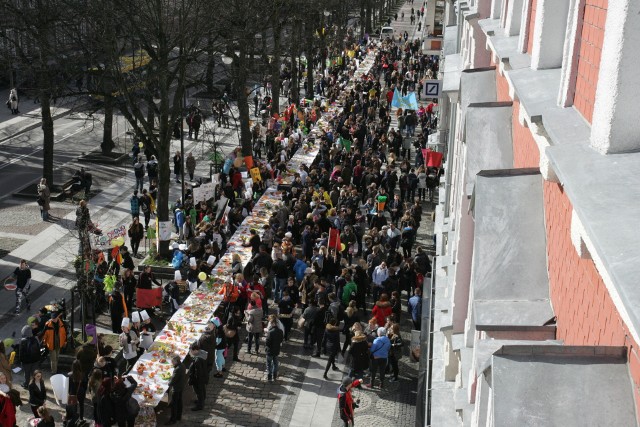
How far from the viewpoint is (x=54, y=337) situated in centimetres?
1712

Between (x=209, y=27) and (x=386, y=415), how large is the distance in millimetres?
12782

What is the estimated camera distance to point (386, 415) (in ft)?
53.5

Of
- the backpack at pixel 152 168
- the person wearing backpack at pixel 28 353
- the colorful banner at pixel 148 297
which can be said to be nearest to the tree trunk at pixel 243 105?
the backpack at pixel 152 168

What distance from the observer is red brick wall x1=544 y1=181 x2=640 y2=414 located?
14.9ft

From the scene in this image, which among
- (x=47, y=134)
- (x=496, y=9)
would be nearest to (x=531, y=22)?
(x=496, y=9)

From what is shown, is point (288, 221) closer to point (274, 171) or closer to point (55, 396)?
point (274, 171)

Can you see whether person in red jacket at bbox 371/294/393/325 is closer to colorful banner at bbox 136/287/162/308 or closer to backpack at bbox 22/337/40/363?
colorful banner at bbox 136/287/162/308

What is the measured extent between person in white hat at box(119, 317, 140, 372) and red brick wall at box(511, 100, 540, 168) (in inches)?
389

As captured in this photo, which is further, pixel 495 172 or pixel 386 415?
pixel 386 415

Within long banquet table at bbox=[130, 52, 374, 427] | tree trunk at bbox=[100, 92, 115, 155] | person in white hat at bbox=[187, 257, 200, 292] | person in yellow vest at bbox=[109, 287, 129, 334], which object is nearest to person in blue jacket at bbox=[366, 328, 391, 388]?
long banquet table at bbox=[130, 52, 374, 427]

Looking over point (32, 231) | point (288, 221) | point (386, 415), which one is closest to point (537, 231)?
point (386, 415)

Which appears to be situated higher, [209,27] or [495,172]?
[495,172]

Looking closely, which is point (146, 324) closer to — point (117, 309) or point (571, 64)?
point (117, 309)

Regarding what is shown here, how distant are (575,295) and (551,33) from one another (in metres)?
3.23
